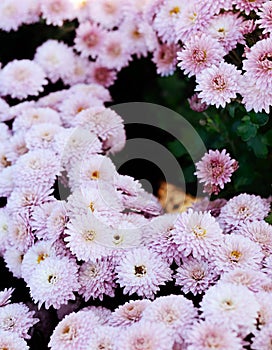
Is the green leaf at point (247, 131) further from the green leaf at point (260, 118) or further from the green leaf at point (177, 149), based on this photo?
the green leaf at point (177, 149)

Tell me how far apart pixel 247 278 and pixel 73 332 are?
1.27 feet

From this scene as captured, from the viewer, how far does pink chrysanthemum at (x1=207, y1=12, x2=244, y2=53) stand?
1760mm

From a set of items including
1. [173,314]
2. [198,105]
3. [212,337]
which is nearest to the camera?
[212,337]

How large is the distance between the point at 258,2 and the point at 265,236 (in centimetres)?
63

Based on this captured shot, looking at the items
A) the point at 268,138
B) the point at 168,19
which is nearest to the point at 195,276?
the point at 268,138

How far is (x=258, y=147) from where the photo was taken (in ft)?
6.34

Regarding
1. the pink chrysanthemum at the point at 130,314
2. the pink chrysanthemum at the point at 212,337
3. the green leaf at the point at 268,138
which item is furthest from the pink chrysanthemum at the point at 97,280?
the green leaf at the point at 268,138

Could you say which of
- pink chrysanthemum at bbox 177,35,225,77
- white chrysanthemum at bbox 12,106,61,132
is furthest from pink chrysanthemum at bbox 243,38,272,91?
white chrysanthemum at bbox 12,106,61,132

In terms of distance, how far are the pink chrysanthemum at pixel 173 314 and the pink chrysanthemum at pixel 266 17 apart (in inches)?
28.7

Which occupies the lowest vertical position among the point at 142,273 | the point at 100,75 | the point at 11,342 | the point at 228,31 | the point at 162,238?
the point at 11,342

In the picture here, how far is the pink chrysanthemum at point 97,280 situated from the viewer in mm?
1547

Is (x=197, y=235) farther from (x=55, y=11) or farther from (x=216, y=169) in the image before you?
(x=55, y=11)

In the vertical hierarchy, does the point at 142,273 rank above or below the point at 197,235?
below

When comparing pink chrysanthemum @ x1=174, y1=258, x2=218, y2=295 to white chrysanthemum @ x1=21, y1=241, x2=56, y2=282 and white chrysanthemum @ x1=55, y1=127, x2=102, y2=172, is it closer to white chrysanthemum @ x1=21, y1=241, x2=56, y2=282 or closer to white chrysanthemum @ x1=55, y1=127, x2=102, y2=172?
white chrysanthemum @ x1=21, y1=241, x2=56, y2=282
